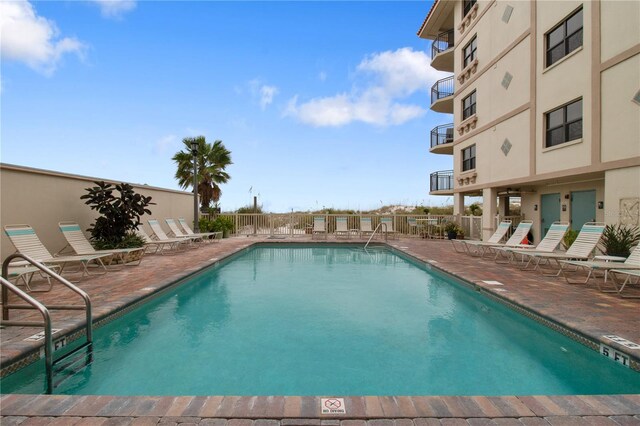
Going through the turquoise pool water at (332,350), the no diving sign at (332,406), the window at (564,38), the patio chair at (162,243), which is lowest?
the turquoise pool water at (332,350)

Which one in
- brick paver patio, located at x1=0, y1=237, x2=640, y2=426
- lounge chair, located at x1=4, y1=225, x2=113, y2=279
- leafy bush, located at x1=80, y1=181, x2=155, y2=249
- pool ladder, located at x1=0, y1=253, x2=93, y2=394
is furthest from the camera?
leafy bush, located at x1=80, y1=181, x2=155, y2=249

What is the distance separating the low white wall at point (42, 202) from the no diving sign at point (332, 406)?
7360 millimetres

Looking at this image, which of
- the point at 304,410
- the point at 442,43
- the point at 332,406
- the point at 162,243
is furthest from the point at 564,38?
the point at 162,243

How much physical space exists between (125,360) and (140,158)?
14866 mm

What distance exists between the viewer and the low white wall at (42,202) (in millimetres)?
6598

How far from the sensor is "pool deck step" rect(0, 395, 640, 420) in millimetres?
2186

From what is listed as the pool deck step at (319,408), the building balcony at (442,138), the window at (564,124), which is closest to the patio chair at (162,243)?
the pool deck step at (319,408)

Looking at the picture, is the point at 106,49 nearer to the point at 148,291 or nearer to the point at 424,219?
the point at 148,291

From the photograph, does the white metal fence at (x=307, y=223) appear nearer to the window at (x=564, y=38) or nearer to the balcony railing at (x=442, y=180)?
the balcony railing at (x=442, y=180)

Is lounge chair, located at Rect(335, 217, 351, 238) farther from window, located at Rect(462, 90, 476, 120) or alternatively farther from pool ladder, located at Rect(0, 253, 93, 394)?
pool ladder, located at Rect(0, 253, 93, 394)

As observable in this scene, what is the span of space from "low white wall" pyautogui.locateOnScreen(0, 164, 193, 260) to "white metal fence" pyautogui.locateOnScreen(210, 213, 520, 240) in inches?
363

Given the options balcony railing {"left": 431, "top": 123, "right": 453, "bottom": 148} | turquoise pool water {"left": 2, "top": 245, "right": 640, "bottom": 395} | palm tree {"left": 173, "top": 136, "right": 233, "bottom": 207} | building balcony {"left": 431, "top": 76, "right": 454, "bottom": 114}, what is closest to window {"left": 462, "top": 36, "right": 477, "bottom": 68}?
building balcony {"left": 431, "top": 76, "right": 454, "bottom": 114}

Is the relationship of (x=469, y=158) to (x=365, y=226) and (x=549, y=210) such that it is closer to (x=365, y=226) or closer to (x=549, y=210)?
(x=549, y=210)

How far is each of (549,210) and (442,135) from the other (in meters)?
8.55
